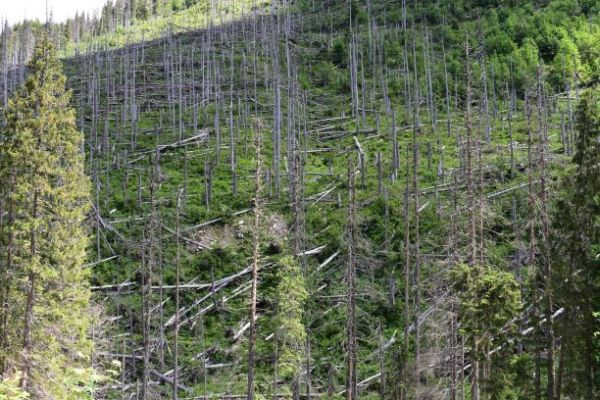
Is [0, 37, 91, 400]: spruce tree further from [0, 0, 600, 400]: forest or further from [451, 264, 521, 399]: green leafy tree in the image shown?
[451, 264, 521, 399]: green leafy tree

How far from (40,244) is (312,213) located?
32953 mm

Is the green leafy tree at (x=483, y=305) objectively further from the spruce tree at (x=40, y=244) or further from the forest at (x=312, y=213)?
the spruce tree at (x=40, y=244)

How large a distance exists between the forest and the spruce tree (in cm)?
9

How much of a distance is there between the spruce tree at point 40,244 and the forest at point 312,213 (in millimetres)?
87

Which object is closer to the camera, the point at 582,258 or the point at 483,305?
the point at 582,258

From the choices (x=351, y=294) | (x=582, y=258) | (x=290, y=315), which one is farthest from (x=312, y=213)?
(x=582, y=258)

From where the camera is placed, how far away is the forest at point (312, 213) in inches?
921

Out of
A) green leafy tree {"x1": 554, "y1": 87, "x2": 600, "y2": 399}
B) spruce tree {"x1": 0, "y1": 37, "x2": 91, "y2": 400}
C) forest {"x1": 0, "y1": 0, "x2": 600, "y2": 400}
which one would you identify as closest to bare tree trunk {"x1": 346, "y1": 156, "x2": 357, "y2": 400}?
forest {"x1": 0, "y1": 0, "x2": 600, "y2": 400}

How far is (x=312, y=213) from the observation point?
182 feet

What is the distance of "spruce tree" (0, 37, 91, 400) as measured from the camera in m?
22.6

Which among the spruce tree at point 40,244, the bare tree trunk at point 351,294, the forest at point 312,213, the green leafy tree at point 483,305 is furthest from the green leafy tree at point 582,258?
the spruce tree at point 40,244

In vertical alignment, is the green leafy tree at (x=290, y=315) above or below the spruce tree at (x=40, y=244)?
below

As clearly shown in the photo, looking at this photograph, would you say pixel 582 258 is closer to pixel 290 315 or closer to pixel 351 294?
pixel 351 294

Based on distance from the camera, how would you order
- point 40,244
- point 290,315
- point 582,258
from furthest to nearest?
point 290,315 → point 40,244 → point 582,258
